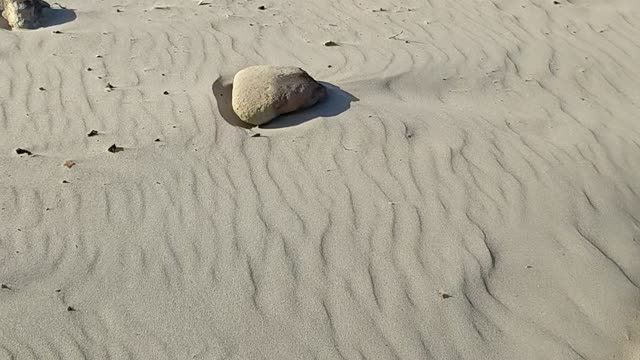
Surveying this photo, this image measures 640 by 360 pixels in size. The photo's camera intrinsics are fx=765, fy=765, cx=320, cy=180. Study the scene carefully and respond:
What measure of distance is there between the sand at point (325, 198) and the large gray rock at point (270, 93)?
0.11 metres

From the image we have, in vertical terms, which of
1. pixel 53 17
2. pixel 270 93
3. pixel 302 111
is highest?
pixel 270 93

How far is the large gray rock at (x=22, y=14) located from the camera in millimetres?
6453

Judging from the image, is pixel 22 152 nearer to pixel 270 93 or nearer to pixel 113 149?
pixel 113 149

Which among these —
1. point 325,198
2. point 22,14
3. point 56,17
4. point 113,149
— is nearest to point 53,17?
point 56,17

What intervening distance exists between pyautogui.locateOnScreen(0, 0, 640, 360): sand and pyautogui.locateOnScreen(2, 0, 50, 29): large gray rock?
14 cm

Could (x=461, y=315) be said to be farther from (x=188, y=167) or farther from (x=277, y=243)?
(x=188, y=167)

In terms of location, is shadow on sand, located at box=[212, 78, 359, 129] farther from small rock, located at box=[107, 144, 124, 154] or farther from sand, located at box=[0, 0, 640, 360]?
small rock, located at box=[107, 144, 124, 154]

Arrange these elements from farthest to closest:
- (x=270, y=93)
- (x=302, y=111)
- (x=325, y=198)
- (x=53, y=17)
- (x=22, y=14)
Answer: (x=53, y=17), (x=22, y=14), (x=302, y=111), (x=270, y=93), (x=325, y=198)

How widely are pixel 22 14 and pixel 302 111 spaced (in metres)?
2.86

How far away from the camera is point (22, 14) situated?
647cm

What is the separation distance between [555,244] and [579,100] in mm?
1871

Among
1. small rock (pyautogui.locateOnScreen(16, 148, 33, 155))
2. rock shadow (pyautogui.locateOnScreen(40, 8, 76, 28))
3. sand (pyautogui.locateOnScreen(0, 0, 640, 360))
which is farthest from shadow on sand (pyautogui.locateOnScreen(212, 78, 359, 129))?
rock shadow (pyautogui.locateOnScreen(40, 8, 76, 28))

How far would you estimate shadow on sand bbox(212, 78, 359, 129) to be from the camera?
A: 5.12 metres

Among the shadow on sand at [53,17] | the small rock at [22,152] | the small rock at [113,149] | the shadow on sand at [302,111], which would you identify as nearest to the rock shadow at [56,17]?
the shadow on sand at [53,17]
